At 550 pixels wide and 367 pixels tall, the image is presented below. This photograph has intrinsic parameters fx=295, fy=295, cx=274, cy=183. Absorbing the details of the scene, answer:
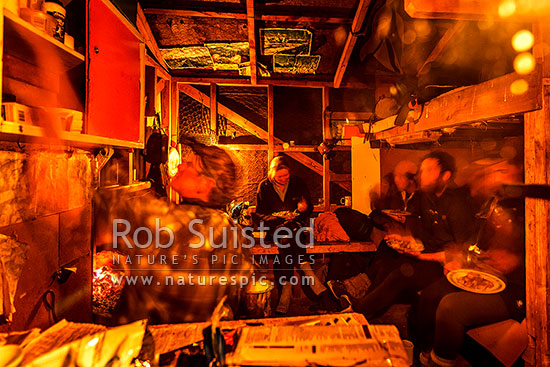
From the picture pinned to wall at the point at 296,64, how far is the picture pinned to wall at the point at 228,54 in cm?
74

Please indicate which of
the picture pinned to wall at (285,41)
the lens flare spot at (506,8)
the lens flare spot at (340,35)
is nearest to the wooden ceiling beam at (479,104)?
the lens flare spot at (506,8)

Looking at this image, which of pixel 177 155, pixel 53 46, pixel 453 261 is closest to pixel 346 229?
pixel 453 261

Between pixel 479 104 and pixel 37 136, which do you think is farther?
pixel 479 104

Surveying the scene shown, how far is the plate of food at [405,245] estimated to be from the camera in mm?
4328

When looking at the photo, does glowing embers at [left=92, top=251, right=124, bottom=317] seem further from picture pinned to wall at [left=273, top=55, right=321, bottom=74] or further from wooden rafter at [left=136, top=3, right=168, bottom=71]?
picture pinned to wall at [left=273, top=55, right=321, bottom=74]

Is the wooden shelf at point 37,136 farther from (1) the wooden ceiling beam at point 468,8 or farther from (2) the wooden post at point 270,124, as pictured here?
(2) the wooden post at point 270,124

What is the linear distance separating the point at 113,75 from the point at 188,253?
1.92 metres

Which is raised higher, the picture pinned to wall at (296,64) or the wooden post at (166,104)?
the picture pinned to wall at (296,64)

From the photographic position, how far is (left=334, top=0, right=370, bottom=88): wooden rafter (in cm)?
493

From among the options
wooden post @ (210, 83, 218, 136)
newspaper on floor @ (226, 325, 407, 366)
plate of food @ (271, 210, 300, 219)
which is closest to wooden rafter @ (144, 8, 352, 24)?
wooden post @ (210, 83, 218, 136)

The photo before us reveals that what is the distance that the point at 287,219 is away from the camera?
548cm

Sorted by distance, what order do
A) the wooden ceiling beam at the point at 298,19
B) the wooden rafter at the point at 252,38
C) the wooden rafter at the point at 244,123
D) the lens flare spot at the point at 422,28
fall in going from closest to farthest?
1. the lens flare spot at the point at 422,28
2. the wooden rafter at the point at 252,38
3. the wooden ceiling beam at the point at 298,19
4. the wooden rafter at the point at 244,123

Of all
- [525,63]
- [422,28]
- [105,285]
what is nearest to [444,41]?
[422,28]

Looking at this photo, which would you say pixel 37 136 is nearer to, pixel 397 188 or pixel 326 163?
pixel 397 188
